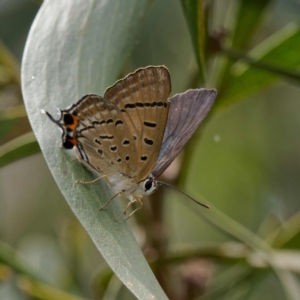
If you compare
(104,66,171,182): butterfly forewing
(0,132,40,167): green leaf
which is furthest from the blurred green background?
(104,66,171,182): butterfly forewing

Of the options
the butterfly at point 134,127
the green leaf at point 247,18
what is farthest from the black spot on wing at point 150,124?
the green leaf at point 247,18

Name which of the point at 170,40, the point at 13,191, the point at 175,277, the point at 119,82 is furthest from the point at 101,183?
the point at 13,191

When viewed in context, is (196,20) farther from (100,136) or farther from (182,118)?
(100,136)

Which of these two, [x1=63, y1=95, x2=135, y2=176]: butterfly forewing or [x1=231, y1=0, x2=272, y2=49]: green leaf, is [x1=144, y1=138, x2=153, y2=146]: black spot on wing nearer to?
[x1=63, y1=95, x2=135, y2=176]: butterfly forewing

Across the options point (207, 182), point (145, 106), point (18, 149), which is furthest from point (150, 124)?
point (207, 182)

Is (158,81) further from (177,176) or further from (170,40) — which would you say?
(170,40)

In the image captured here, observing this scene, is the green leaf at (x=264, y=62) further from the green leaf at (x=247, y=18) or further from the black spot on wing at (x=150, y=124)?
the black spot on wing at (x=150, y=124)
